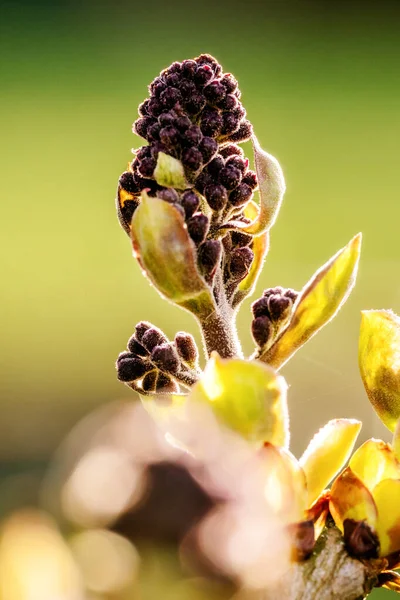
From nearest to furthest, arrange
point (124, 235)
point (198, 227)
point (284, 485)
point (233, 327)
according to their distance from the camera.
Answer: point (284, 485) < point (198, 227) < point (233, 327) < point (124, 235)

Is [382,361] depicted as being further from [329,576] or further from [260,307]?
[329,576]

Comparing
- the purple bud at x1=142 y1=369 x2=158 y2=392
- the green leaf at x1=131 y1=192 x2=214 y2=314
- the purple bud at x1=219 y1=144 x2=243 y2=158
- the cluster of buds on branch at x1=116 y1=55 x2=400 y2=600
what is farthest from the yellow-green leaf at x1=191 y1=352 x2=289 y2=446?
the purple bud at x1=219 y1=144 x2=243 y2=158

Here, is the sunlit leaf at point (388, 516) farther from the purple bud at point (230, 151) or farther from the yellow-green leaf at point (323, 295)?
the purple bud at point (230, 151)

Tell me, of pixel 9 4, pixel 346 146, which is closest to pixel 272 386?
pixel 346 146

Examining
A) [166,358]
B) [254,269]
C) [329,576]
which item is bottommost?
[329,576]

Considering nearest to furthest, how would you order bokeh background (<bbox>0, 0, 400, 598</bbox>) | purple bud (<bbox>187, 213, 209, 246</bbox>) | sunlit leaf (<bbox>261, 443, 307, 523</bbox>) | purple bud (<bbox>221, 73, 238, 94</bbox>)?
sunlit leaf (<bbox>261, 443, 307, 523</bbox>) < purple bud (<bbox>187, 213, 209, 246</bbox>) < purple bud (<bbox>221, 73, 238, 94</bbox>) < bokeh background (<bbox>0, 0, 400, 598</bbox>)

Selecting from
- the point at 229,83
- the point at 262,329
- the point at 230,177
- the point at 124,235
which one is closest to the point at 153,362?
the point at 262,329

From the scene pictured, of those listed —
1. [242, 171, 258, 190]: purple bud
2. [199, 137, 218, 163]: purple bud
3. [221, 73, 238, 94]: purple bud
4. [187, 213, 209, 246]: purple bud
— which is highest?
[221, 73, 238, 94]: purple bud

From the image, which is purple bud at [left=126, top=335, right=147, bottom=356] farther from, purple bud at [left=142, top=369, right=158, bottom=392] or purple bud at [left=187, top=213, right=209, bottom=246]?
purple bud at [left=187, top=213, right=209, bottom=246]
